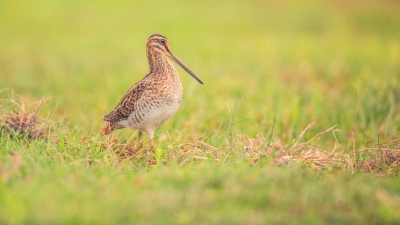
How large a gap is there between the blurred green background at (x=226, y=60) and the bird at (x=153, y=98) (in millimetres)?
545

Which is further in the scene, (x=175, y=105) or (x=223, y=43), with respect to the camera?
(x=223, y=43)

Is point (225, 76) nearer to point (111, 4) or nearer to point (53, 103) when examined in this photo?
point (53, 103)

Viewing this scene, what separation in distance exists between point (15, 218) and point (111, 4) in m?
18.1

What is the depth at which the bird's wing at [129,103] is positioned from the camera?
20.0 feet

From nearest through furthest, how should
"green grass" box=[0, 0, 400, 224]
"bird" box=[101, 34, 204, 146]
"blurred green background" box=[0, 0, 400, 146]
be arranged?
1. "green grass" box=[0, 0, 400, 224]
2. "bird" box=[101, 34, 204, 146]
3. "blurred green background" box=[0, 0, 400, 146]

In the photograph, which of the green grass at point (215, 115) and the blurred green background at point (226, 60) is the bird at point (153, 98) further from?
the blurred green background at point (226, 60)

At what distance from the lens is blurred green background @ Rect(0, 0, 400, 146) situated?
8.20 metres

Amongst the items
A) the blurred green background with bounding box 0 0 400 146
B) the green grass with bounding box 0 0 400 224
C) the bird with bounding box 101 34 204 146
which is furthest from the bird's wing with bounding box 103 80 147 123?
the blurred green background with bounding box 0 0 400 146

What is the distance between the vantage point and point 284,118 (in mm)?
8141

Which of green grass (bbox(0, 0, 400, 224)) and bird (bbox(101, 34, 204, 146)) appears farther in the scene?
bird (bbox(101, 34, 204, 146))

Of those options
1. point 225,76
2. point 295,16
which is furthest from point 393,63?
point 295,16

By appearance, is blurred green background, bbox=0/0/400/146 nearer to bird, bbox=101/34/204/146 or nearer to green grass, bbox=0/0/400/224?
green grass, bbox=0/0/400/224

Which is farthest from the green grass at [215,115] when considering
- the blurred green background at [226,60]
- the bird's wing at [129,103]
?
the bird's wing at [129,103]

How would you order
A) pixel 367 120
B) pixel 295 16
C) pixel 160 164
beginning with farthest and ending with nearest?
pixel 295 16
pixel 367 120
pixel 160 164
